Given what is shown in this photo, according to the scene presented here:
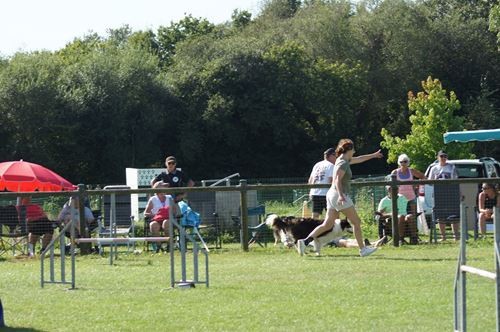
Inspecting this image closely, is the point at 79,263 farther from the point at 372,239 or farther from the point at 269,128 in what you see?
the point at 269,128

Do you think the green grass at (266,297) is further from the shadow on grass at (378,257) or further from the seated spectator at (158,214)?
the seated spectator at (158,214)

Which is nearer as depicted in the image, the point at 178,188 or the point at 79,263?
the point at 79,263

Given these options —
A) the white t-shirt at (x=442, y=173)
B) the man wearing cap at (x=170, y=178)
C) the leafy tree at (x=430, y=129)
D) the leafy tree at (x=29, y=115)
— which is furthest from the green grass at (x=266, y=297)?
the leafy tree at (x=29, y=115)

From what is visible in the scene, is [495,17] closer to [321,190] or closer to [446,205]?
[446,205]

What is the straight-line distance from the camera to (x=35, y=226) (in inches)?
773

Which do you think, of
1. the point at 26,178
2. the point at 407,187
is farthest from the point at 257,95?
the point at 407,187

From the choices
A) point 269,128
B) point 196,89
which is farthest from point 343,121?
point 196,89

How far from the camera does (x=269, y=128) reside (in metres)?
62.0

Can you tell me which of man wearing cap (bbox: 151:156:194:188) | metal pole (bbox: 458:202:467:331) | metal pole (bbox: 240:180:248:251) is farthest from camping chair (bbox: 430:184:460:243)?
metal pole (bbox: 458:202:467:331)

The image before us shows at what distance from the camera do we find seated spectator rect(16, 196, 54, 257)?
1956 cm

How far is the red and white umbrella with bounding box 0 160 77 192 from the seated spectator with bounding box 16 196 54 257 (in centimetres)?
384

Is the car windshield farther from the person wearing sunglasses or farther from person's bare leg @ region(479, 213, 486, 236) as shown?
person's bare leg @ region(479, 213, 486, 236)

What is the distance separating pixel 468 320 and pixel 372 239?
37.9ft

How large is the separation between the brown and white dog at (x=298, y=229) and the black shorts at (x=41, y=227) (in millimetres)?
3959
